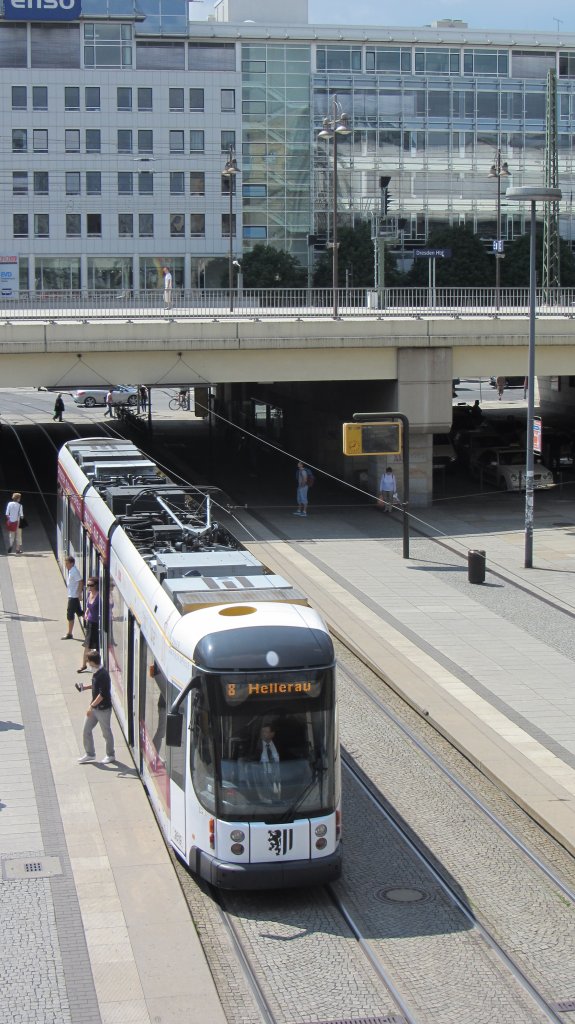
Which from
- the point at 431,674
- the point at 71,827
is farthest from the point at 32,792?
the point at 431,674

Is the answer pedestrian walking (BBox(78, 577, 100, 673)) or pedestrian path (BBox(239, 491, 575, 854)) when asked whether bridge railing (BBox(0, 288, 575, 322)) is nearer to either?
pedestrian path (BBox(239, 491, 575, 854))

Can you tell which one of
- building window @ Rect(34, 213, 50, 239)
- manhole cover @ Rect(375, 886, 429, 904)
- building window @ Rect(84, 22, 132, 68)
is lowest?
manhole cover @ Rect(375, 886, 429, 904)

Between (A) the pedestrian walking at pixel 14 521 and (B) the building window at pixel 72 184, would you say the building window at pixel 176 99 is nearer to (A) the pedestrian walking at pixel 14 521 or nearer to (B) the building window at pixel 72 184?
(B) the building window at pixel 72 184

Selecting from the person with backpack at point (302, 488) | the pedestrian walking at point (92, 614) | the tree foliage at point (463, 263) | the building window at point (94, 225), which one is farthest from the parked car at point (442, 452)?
the building window at point (94, 225)

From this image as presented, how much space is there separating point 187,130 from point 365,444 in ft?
201

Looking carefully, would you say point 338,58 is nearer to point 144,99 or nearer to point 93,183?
point 144,99

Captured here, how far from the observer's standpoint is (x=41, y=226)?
8475 cm

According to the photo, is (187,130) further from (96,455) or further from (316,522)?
(96,455)

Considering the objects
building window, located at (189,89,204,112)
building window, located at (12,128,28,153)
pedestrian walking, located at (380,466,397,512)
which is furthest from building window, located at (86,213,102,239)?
pedestrian walking, located at (380,466,397,512)

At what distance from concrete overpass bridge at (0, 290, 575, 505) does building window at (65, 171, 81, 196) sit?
5008cm

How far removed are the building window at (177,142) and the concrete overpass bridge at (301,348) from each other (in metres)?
50.8

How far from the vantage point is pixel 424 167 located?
90.0 meters

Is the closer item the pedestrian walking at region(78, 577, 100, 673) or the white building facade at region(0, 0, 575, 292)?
the pedestrian walking at region(78, 577, 100, 673)

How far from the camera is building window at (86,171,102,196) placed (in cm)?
8450
